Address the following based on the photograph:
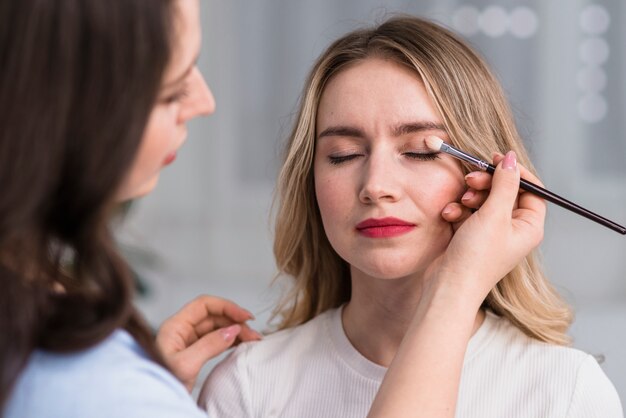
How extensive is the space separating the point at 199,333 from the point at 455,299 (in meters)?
0.53

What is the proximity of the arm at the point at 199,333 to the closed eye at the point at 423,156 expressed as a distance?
0.37m

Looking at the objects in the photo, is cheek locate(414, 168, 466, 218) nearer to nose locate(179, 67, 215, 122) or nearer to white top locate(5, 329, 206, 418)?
nose locate(179, 67, 215, 122)

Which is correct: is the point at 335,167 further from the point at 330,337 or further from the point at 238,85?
the point at 238,85

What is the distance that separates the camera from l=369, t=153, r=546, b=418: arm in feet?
3.12

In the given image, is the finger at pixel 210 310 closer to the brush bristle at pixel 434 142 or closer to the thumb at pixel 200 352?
the thumb at pixel 200 352

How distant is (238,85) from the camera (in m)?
3.27

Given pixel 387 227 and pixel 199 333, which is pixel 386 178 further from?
pixel 199 333

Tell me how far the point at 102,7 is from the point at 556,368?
86cm

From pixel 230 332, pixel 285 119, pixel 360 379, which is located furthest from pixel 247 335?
pixel 285 119

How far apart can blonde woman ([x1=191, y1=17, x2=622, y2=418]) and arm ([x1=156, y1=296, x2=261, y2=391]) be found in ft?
0.20

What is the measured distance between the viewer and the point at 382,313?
136 centimetres

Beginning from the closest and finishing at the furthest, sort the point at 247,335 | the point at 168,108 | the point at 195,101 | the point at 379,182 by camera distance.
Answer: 1. the point at 168,108
2. the point at 195,101
3. the point at 379,182
4. the point at 247,335

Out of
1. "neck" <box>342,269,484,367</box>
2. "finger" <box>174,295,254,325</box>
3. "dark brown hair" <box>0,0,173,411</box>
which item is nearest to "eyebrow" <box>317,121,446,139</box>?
"neck" <box>342,269,484,367</box>

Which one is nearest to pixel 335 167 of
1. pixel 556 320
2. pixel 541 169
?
pixel 556 320
